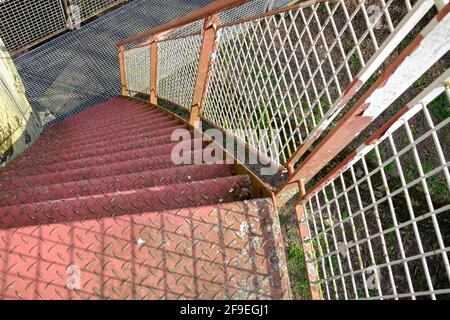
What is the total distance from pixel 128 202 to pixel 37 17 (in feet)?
15.3

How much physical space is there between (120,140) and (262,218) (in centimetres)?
207

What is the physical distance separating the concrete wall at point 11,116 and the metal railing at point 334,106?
1.51 metres

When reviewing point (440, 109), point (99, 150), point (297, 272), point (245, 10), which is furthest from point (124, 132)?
point (440, 109)

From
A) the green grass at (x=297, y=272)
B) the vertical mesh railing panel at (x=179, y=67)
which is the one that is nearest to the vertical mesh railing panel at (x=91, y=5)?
the vertical mesh railing panel at (x=179, y=67)

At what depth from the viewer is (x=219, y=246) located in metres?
2.41

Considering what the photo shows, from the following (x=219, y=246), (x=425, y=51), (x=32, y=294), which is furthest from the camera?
(x=219, y=246)

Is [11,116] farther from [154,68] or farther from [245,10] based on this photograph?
[245,10]

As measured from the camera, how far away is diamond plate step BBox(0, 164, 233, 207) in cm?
275

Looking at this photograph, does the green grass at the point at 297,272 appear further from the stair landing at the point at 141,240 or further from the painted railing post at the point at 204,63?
the stair landing at the point at 141,240

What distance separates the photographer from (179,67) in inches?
181

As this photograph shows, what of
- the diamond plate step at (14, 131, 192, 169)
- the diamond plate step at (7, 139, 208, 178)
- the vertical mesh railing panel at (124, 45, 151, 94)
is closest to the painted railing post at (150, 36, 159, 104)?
the vertical mesh railing panel at (124, 45, 151, 94)

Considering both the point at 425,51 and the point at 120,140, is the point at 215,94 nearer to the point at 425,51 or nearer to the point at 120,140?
the point at 120,140
